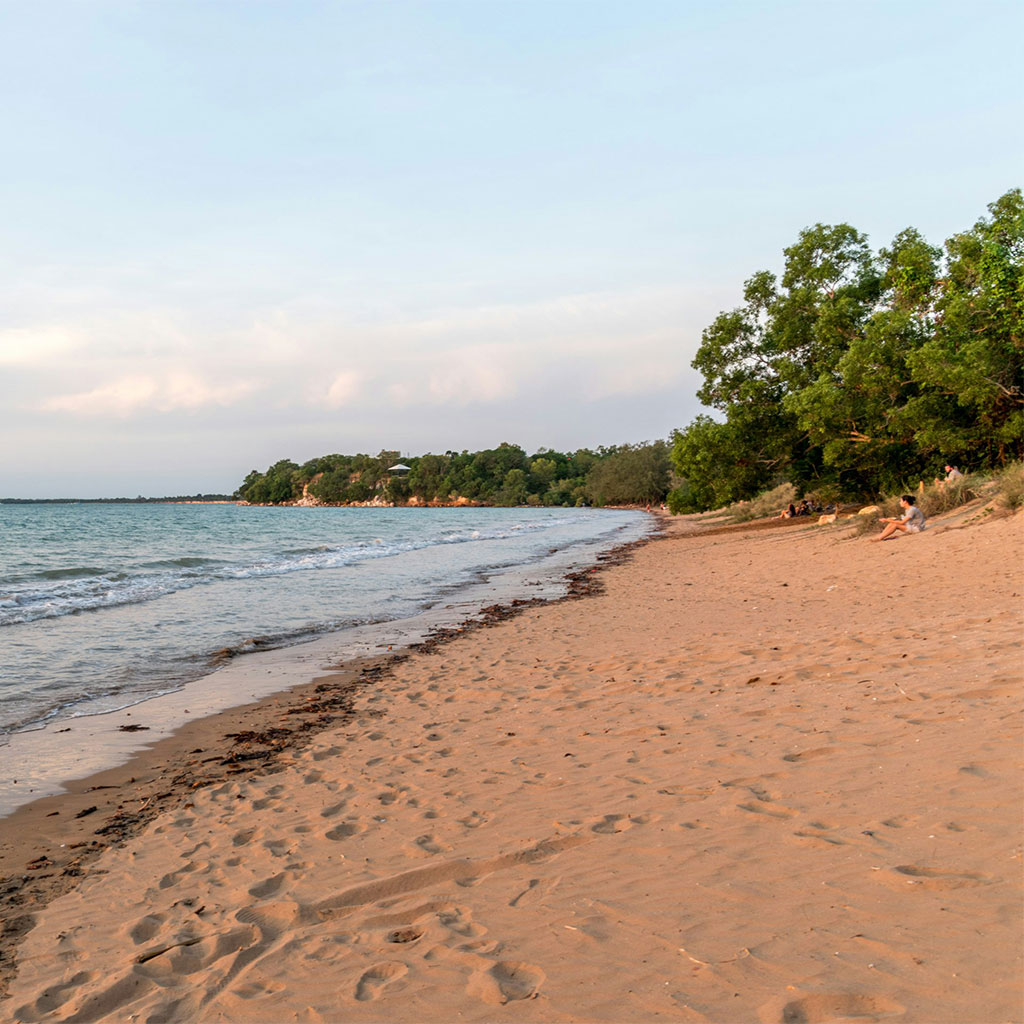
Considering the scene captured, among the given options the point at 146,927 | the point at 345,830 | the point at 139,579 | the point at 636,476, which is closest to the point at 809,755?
the point at 345,830

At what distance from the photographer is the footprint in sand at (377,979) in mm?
2877

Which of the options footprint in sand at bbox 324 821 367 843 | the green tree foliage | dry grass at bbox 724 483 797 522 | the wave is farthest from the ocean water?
the green tree foliage

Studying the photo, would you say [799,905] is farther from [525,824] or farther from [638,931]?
[525,824]

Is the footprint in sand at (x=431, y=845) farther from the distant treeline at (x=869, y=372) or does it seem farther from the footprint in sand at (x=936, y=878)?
the distant treeline at (x=869, y=372)

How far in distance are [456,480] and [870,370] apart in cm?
15348

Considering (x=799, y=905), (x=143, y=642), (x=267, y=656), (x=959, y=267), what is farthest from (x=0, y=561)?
(x=959, y=267)

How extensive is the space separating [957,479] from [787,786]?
797 inches

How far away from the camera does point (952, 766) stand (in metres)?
4.20

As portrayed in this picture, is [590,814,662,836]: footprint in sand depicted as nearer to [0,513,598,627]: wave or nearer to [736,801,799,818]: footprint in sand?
[736,801,799,818]: footprint in sand

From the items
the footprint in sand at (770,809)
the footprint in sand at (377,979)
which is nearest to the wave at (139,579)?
the footprint in sand at (377,979)

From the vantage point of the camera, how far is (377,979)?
9.76 feet

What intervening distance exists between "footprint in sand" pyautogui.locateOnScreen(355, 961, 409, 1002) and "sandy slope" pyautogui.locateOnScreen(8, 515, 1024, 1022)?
12 millimetres

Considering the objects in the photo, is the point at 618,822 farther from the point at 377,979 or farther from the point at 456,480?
the point at 456,480

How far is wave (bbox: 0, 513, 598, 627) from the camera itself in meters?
15.7
